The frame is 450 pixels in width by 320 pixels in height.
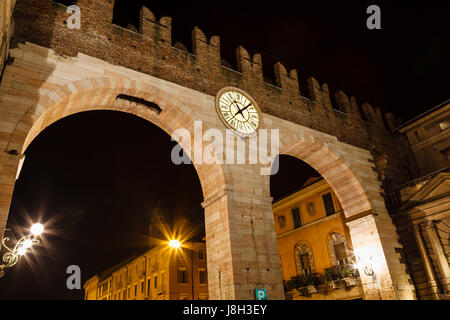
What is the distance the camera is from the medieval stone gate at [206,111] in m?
8.38

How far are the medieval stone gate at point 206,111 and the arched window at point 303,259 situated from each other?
23.7 ft

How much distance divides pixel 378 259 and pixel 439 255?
8.13ft

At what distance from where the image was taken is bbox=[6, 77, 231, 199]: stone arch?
7898 millimetres

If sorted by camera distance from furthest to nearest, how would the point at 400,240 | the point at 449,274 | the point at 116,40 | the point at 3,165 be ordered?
the point at 400,240 < the point at 449,274 < the point at 116,40 < the point at 3,165

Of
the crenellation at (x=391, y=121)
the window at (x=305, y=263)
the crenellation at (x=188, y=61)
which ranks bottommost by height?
the window at (x=305, y=263)

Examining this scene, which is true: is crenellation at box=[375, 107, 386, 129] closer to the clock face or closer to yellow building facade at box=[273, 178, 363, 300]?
yellow building facade at box=[273, 178, 363, 300]

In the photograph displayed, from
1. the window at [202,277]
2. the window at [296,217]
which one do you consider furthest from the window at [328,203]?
the window at [202,277]

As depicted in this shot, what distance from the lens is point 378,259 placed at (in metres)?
12.8

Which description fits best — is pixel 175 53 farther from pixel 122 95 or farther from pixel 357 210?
pixel 357 210

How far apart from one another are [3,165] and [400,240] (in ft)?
45.3

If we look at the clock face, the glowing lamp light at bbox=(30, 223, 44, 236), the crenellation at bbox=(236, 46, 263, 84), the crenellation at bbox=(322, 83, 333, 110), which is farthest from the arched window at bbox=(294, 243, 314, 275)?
the glowing lamp light at bbox=(30, 223, 44, 236)

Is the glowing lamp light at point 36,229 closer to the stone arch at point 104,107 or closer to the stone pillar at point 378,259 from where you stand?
the stone arch at point 104,107
